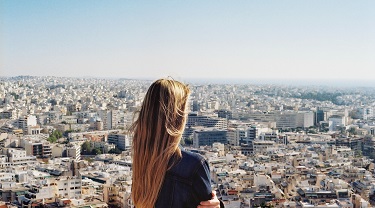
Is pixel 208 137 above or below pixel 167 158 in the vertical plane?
below

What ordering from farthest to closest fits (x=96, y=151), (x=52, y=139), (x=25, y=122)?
(x=25, y=122) < (x=52, y=139) < (x=96, y=151)

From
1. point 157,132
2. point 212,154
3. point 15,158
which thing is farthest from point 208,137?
point 157,132

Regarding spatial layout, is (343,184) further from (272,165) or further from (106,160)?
(106,160)

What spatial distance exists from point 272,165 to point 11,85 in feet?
66.6

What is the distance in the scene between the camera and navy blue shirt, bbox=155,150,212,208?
71cm

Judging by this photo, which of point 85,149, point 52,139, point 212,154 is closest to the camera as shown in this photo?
point 212,154

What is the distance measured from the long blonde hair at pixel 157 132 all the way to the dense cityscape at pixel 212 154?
2.6 inches

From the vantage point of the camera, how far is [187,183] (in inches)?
28.0

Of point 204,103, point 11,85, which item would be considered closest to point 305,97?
point 204,103

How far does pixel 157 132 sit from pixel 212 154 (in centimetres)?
1145

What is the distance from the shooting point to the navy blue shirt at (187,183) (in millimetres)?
707

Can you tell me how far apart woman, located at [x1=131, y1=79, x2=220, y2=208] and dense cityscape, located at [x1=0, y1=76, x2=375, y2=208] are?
0.23ft

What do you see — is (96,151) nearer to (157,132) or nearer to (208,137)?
(208,137)

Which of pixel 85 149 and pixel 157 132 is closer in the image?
pixel 157 132
